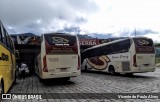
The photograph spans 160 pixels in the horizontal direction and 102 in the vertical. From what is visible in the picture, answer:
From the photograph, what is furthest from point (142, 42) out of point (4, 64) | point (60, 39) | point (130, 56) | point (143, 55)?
point (4, 64)

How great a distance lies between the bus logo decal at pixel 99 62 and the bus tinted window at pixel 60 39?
8231mm

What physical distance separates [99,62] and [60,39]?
10812mm

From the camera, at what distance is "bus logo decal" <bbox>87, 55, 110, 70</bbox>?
2423 cm

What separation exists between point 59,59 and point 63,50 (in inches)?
24.3

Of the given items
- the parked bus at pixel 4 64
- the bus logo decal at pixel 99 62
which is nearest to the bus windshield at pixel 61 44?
the parked bus at pixel 4 64

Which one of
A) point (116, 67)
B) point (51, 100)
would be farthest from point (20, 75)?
point (51, 100)

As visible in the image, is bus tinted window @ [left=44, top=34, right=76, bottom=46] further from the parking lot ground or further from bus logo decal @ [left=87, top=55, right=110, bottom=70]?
bus logo decal @ [left=87, top=55, right=110, bottom=70]

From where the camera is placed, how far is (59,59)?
50.6ft

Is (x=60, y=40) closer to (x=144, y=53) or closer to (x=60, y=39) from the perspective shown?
(x=60, y=39)

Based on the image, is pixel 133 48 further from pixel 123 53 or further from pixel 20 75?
pixel 20 75

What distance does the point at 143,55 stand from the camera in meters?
19.5

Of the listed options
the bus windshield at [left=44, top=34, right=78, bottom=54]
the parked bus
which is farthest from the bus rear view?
the parked bus

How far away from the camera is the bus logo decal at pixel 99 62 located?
24.2 meters

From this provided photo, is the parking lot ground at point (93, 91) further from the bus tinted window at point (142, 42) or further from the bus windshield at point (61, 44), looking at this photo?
the bus tinted window at point (142, 42)
